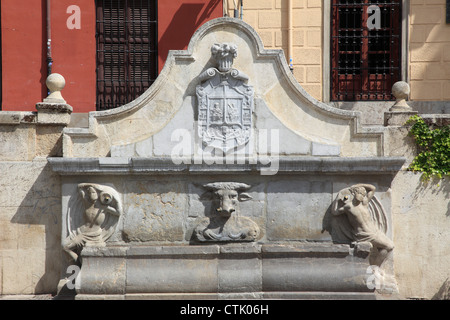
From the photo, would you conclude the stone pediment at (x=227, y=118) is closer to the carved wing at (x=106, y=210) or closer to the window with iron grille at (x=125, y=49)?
the carved wing at (x=106, y=210)

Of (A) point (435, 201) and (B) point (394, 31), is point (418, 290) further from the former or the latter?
(B) point (394, 31)

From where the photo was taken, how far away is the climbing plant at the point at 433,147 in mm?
7223

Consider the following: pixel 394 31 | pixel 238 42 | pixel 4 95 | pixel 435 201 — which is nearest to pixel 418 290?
pixel 435 201

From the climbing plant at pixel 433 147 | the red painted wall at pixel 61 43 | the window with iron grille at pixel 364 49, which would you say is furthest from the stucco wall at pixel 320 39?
the climbing plant at pixel 433 147

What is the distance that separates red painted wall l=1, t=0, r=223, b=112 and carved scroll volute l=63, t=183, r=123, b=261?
10.3 ft

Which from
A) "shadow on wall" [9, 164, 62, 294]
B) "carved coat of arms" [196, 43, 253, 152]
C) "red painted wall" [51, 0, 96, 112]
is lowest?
"shadow on wall" [9, 164, 62, 294]

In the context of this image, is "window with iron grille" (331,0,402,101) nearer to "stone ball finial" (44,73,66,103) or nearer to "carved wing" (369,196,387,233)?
"carved wing" (369,196,387,233)

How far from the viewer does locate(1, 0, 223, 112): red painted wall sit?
979 cm

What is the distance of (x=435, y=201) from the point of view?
725 cm

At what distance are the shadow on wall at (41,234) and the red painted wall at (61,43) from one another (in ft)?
9.13

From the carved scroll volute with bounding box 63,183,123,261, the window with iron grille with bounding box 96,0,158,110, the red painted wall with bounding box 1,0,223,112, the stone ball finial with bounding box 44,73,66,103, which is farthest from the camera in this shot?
the window with iron grille with bounding box 96,0,158,110

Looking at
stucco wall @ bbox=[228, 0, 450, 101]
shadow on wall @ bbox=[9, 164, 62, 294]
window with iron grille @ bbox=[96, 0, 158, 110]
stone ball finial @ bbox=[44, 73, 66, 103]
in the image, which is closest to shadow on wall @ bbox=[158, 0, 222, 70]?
window with iron grille @ bbox=[96, 0, 158, 110]

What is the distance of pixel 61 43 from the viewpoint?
32.3 feet

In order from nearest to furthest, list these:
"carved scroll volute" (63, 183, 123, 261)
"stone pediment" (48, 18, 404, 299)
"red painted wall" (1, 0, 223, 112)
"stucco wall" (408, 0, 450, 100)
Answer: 1. "stone pediment" (48, 18, 404, 299)
2. "carved scroll volute" (63, 183, 123, 261)
3. "stucco wall" (408, 0, 450, 100)
4. "red painted wall" (1, 0, 223, 112)
